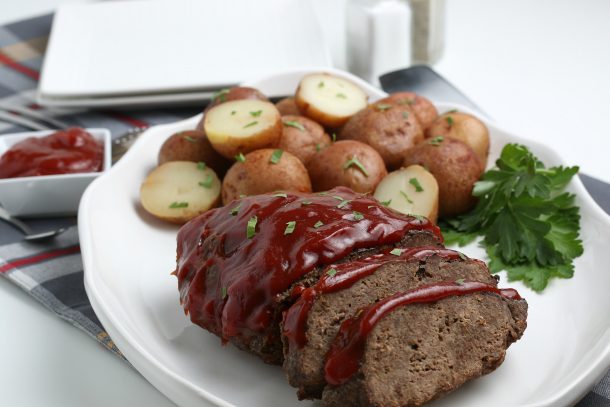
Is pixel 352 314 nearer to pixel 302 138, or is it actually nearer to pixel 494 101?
pixel 302 138

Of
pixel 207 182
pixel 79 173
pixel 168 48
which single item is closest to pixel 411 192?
pixel 207 182

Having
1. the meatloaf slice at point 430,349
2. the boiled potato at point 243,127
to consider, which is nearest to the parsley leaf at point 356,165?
the boiled potato at point 243,127

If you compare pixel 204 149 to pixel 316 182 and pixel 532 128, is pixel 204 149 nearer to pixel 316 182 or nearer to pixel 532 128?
pixel 316 182

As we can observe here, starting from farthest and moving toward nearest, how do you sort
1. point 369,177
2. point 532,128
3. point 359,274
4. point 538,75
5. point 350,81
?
point 538,75 → point 532,128 → point 350,81 → point 369,177 → point 359,274

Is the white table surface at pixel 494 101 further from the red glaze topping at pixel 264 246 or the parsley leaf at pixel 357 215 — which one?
the parsley leaf at pixel 357 215

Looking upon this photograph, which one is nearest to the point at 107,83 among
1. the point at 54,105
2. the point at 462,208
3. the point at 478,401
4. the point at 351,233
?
the point at 54,105

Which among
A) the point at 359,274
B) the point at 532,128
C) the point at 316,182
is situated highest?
the point at 359,274

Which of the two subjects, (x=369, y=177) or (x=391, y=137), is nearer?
(x=369, y=177)
